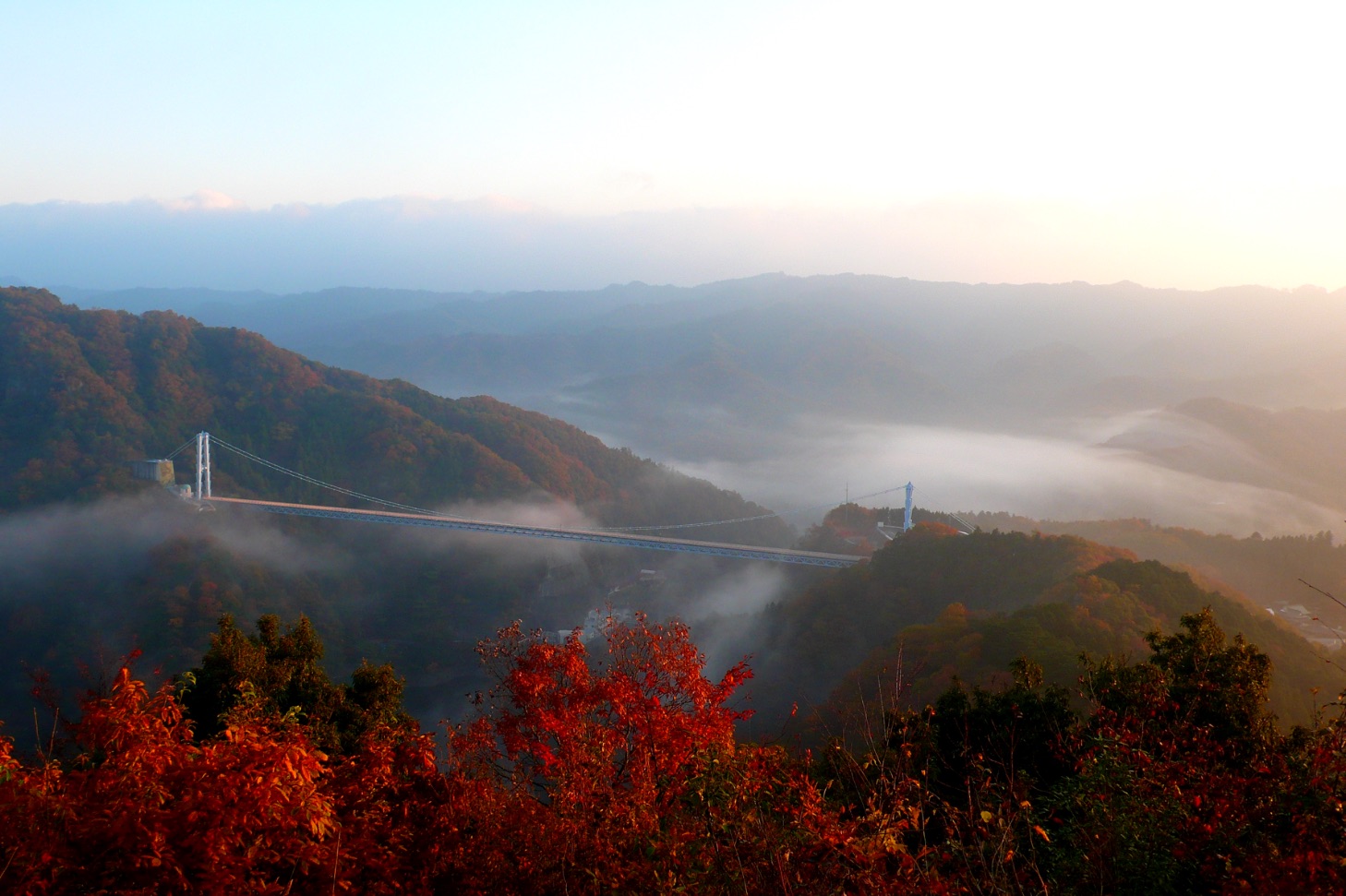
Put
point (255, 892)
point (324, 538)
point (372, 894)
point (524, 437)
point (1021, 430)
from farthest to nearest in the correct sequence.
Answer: point (1021, 430), point (524, 437), point (324, 538), point (372, 894), point (255, 892)

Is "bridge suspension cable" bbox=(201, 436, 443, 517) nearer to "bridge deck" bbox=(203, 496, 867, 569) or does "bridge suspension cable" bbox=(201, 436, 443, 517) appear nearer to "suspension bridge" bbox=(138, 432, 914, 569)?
"suspension bridge" bbox=(138, 432, 914, 569)

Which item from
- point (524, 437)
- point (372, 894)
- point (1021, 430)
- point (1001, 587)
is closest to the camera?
point (372, 894)

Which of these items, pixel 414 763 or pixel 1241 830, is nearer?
pixel 1241 830

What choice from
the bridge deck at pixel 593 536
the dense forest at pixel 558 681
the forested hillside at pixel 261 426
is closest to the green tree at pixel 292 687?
the dense forest at pixel 558 681

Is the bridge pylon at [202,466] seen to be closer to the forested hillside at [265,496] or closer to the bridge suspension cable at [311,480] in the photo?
the forested hillside at [265,496]

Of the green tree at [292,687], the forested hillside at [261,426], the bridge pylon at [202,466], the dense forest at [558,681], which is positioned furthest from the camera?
the forested hillside at [261,426]

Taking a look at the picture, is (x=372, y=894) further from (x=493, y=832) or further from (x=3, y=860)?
(x=3, y=860)

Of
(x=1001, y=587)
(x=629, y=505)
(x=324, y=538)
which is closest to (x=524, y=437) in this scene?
(x=629, y=505)

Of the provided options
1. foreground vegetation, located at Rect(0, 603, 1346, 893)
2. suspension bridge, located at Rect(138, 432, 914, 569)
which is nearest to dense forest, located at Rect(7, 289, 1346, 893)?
foreground vegetation, located at Rect(0, 603, 1346, 893)
